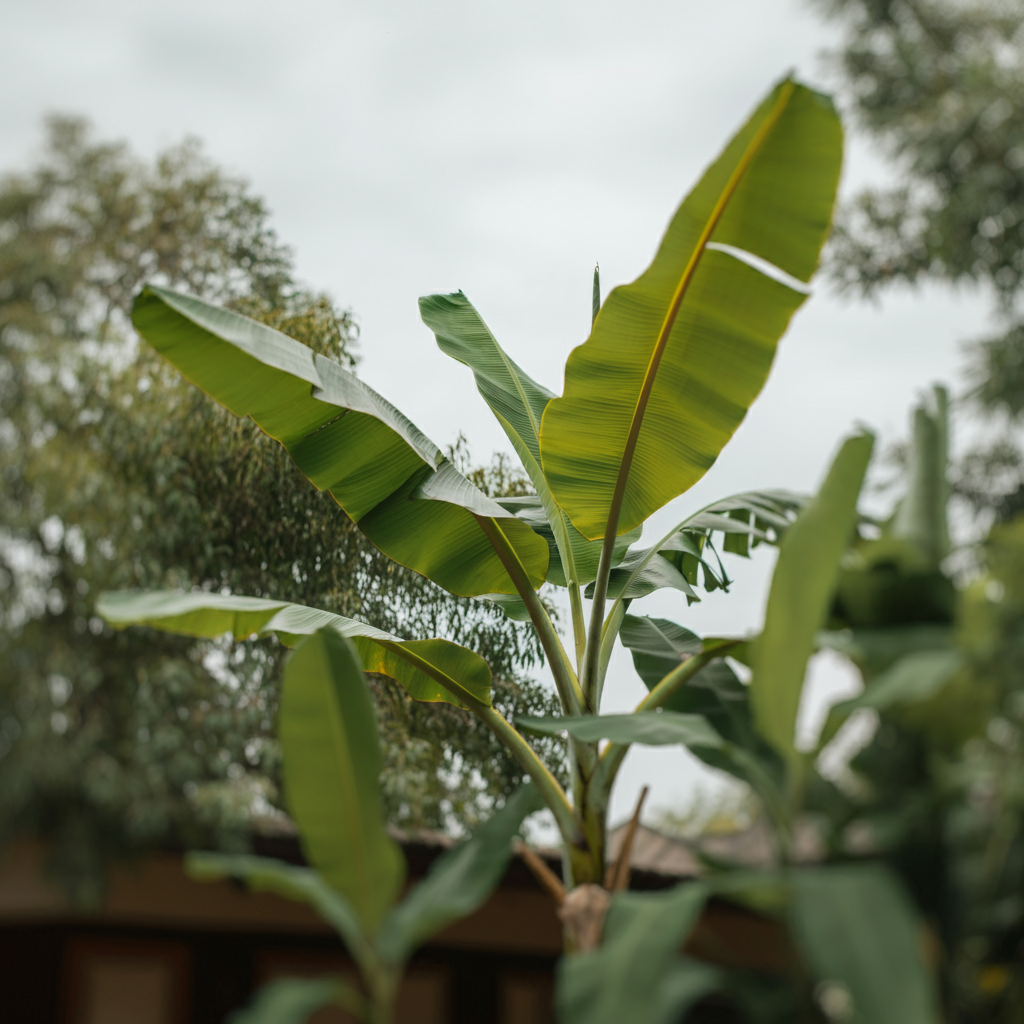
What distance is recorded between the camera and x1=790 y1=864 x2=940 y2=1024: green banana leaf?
0.62 meters

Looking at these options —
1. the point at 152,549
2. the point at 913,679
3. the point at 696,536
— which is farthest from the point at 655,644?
the point at 152,549

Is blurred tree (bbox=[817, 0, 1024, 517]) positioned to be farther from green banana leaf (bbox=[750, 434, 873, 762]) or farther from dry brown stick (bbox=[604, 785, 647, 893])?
green banana leaf (bbox=[750, 434, 873, 762])

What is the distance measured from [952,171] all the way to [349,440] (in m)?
5.46

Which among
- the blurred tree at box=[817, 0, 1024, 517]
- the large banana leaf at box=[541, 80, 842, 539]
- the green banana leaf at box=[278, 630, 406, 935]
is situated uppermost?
the blurred tree at box=[817, 0, 1024, 517]

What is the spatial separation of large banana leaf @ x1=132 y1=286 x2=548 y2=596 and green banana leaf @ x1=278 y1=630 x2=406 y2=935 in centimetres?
62

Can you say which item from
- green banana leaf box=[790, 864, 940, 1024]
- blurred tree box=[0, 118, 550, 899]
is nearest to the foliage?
green banana leaf box=[790, 864, 940, 1024]

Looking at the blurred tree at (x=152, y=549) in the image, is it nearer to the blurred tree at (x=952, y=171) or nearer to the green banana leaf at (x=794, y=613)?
the green banana leaf at (x=794, y=613)

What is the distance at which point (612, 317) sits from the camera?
151 centimetres

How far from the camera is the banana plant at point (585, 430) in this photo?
4.41ft

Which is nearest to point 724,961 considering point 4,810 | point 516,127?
point 4,810

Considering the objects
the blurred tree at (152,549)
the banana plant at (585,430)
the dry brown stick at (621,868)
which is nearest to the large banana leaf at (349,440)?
the banana plant at (585,430)

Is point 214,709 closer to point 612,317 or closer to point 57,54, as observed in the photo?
point 612,317

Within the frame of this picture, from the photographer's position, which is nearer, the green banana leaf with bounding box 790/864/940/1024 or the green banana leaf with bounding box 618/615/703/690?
the green banana leaf with bounding box 790/864/940/1024

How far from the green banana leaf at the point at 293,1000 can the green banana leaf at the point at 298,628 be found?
1.79 feet
